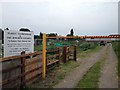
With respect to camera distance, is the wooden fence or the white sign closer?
the wooden fence

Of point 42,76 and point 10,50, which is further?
point 42,76

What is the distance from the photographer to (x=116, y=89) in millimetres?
9766

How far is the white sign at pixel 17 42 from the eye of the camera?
32.3ft

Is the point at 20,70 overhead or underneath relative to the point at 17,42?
underneath

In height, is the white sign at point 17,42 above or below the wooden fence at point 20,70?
above

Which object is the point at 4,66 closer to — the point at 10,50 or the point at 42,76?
the point at 10,50

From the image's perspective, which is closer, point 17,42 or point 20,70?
point 20,70

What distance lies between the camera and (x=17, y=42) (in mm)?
10422

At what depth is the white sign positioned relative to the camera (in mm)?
9836

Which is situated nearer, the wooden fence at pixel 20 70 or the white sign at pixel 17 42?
Answer: the wooden fence at pixel 20 70

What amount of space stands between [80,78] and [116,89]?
7.76 feet

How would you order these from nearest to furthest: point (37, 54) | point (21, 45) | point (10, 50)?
point (10, 50) < point (21, 45) < point (37, 54)

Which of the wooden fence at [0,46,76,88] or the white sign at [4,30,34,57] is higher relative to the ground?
the white sign at [4,30,34,57]

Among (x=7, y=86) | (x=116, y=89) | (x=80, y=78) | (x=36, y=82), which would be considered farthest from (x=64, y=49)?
(x=7, y=86)
